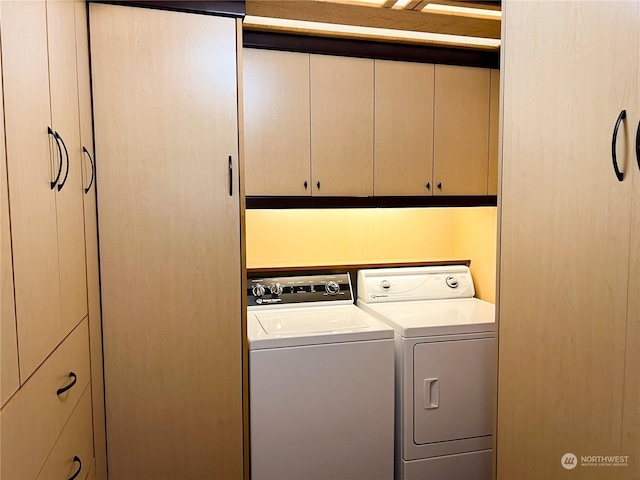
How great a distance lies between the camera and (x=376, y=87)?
252cm

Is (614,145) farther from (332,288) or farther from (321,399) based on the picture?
(332,288)

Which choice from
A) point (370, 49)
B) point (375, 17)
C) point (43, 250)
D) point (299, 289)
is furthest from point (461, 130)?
point (43, 250)

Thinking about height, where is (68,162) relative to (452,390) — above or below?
above

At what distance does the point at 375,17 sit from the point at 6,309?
1979 mm

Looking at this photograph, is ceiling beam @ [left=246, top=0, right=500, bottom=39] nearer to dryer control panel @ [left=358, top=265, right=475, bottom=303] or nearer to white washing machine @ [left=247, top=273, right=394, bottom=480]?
dryer control panel @ [left=358, top=265, right=475, bottom=303]

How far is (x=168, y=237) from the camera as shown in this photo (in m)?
2.02

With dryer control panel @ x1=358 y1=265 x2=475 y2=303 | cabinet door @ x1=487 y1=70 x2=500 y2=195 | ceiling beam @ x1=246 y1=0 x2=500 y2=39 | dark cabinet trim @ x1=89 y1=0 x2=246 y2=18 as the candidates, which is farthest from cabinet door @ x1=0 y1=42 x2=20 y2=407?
cabinet door @ x1=487 y1=70 x2=500 y2=195

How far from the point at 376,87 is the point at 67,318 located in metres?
1.80

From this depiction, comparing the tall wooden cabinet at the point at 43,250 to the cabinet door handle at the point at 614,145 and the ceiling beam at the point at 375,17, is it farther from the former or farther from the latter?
the cabinet door handle at the point at 614,145

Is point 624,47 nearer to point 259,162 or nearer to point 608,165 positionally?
point 608,165

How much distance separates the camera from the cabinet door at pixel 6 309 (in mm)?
975

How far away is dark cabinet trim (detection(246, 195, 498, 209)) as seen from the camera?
2367 millimetres

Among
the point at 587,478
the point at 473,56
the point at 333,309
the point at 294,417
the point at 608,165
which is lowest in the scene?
the point at 294,417

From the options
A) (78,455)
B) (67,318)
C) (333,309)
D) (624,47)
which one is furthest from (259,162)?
(624,47)
